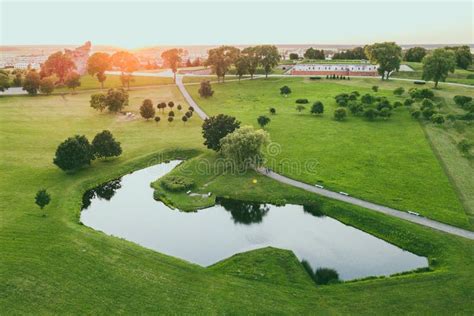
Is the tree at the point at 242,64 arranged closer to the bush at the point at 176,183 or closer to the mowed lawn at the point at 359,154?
the mowed lawn at the point at 359,154

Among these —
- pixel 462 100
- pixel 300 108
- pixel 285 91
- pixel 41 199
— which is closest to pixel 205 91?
pixel 285 91

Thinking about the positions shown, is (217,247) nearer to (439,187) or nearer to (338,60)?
(439,187)

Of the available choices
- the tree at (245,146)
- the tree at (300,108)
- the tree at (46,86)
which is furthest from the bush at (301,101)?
the tree at (46,86)

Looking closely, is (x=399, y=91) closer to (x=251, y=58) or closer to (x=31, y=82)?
(x=251, y=58)

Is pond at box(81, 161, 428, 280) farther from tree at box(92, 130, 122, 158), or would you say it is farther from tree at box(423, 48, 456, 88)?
tree at box(423, 48, 456, 88)

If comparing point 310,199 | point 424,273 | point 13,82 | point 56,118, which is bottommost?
point 424,273

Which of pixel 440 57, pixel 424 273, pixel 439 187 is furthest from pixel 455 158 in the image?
pixel 440 57

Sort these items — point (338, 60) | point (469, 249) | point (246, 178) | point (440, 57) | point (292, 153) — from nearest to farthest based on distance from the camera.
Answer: point (469, 249), point (246, 178), point (292, 153), point (440, 57), point (338, 60)

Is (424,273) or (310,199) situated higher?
(310,199)
